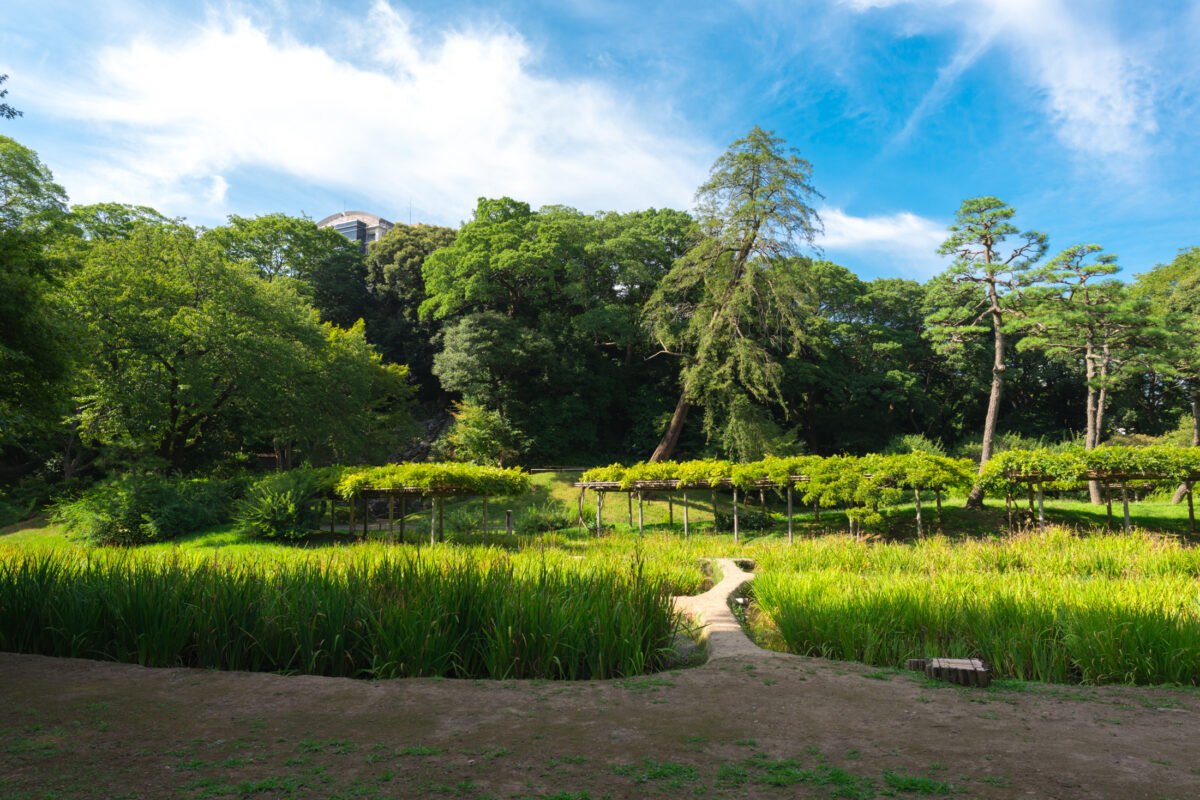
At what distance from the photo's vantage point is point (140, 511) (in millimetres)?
17578

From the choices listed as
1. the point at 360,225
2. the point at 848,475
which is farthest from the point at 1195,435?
the point at 360,225

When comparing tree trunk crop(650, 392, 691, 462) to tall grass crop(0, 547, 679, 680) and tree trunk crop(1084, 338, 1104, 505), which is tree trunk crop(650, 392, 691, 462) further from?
tall grass crop(0, 547, 679, 680)

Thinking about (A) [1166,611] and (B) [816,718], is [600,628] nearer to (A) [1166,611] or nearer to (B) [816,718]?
(B) [816,718]

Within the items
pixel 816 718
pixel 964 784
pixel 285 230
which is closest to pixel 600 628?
pixel 816 718

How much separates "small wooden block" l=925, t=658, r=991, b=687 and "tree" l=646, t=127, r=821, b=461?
17096 millimetres

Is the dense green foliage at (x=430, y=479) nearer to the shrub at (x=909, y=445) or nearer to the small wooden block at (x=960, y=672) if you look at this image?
the small wooden block at (x=960, y=672)

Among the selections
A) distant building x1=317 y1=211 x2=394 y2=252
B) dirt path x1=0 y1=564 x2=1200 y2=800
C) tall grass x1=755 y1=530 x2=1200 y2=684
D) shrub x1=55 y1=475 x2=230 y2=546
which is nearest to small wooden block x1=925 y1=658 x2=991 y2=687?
dirt path x1=0 y1=564 x2=1200 y2=800

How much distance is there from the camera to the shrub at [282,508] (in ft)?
54.5

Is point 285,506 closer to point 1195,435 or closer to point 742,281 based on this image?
point 742,281

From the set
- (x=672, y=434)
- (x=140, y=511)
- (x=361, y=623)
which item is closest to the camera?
(x=361, y=623)

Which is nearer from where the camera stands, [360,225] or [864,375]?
[864,375]

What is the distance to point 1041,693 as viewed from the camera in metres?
4.57

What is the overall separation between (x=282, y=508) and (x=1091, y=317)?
995 inches

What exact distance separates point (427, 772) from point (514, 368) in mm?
27485
